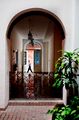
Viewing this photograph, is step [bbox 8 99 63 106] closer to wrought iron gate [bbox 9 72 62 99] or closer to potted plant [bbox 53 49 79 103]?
wrought iron gate [bbox 9 72 62 99]

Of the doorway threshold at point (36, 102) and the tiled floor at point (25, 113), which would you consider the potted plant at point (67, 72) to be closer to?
the tiled floor at point (25, 113)

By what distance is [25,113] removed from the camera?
817 centimetres

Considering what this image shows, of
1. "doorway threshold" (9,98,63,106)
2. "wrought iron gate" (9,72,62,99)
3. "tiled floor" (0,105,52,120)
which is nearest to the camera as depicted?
"tiled floor" (0,105,52,120)

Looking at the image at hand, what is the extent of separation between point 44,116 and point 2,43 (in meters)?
2.34

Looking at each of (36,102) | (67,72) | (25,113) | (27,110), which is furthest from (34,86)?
(67,72)

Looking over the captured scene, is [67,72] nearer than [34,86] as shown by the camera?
Yes

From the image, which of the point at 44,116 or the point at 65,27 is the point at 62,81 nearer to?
the point at 44,116

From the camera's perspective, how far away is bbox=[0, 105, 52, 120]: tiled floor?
766 cm

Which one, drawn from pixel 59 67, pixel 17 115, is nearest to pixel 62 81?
pixel 59 67

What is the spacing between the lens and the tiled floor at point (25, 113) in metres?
7.66

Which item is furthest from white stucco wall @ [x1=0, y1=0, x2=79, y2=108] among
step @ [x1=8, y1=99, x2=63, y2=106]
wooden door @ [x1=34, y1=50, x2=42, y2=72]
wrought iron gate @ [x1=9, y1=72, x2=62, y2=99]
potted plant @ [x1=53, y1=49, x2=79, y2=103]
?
wooden door @ [x1=34, y1=50, x2=42, y2=72]

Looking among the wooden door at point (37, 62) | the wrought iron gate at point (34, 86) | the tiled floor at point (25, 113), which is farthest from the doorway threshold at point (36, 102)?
the wooden door at point (37, 62)

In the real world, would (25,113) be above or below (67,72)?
below

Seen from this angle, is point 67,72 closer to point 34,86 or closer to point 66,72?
point 66,72
